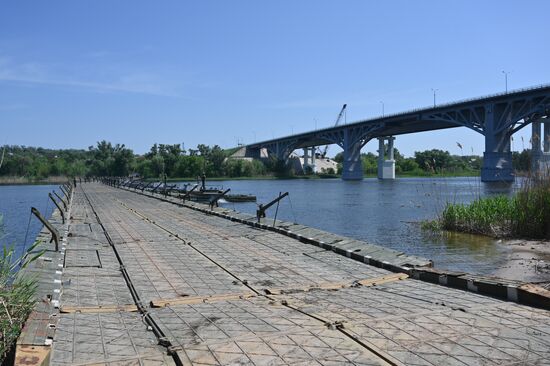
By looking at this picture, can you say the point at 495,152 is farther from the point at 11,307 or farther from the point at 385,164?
the point at 11,307

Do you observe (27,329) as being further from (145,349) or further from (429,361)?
(429,361)

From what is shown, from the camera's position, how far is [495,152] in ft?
223

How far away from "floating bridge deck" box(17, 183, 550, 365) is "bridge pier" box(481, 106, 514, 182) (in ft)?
201

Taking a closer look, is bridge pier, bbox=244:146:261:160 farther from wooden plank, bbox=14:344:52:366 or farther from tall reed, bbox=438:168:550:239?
wooden plank, bbox=14:344:52:366

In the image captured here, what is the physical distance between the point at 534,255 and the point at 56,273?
42.2ft

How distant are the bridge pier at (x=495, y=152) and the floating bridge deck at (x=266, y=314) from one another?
61.4 meters

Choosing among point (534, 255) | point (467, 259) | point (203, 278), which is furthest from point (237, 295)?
point (534, 255)

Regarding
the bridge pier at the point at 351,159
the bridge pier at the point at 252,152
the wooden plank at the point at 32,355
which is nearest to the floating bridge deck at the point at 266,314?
the wooden plank at the point at 32,355

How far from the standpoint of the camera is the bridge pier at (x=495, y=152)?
67.1 metres

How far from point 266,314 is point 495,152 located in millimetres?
67680

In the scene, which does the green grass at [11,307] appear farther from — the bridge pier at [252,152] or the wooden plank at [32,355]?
the bridge pier at [252,152]

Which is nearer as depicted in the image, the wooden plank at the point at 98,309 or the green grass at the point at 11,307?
the green grass at the point at 11,307

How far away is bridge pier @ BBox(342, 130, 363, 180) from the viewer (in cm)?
10475

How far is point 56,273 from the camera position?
9.19 metres
